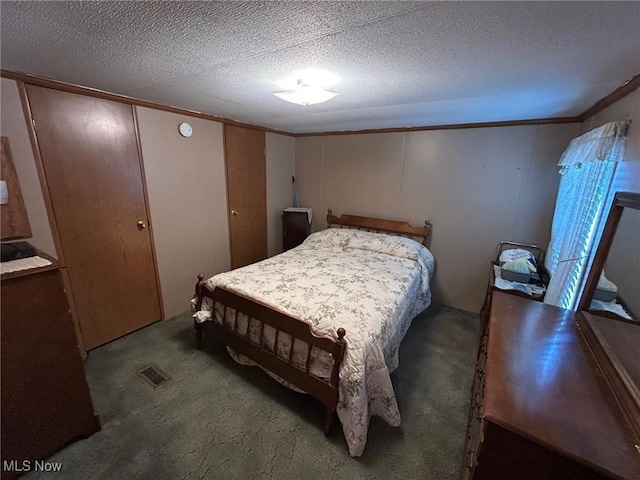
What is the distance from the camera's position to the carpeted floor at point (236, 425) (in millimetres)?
1390

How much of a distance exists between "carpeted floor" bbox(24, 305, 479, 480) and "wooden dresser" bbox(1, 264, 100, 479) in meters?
0.16

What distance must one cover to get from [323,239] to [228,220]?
1.22m

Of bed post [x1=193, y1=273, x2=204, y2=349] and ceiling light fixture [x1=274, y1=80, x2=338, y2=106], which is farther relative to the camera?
bed post [x1=193, y1=273, x2=204, y2=349]

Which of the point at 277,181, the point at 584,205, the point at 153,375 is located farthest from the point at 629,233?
the point at 277,181

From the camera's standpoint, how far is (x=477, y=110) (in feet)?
7.26

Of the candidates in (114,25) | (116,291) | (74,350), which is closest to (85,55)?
(114,25)

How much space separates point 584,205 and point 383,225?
1942 mm

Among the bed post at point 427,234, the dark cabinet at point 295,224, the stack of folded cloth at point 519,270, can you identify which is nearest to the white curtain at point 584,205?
the stack of folded cloth at point 519,270

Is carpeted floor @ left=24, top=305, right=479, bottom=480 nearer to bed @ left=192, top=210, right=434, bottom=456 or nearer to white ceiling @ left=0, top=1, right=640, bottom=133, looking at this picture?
bed @ left=192, top=210, right=434, bottom=456

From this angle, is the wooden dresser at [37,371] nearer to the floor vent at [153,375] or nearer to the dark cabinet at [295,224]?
the floor vent at [153,375]

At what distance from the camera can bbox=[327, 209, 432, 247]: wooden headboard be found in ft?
10.2

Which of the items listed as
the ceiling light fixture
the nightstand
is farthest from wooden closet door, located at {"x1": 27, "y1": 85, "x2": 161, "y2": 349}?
the nightstand

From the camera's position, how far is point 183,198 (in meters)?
2.69

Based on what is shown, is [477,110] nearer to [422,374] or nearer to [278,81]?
[278,81]
